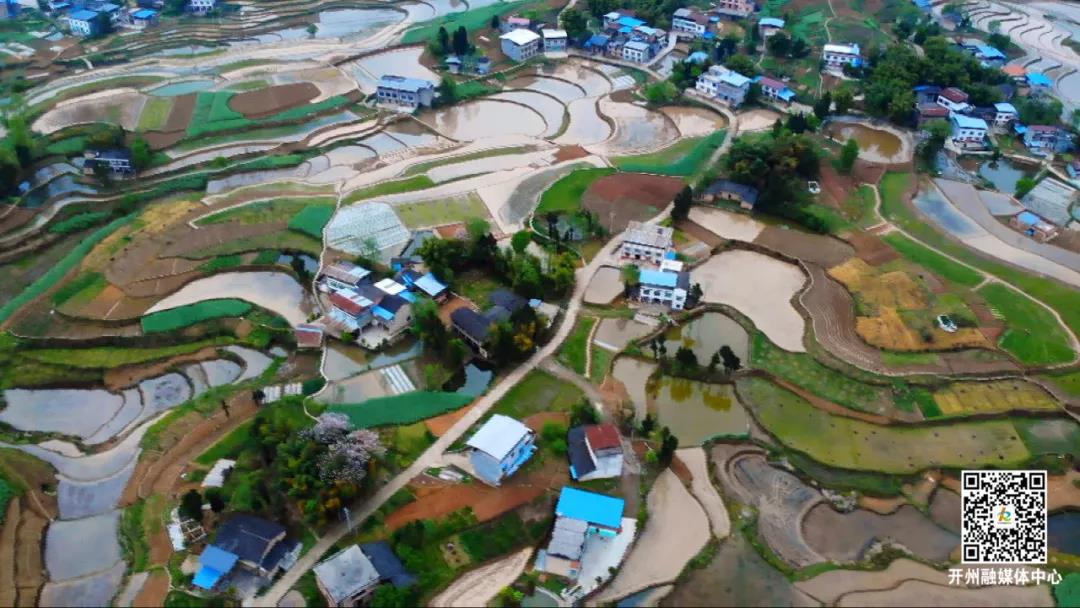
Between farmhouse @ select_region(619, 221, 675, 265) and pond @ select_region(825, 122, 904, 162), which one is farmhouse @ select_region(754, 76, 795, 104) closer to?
pond @ select_region(825, 122, 904, 162)

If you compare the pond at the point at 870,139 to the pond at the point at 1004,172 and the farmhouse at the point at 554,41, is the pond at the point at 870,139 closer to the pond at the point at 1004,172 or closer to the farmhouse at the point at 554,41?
the pond at the point at 1004,172

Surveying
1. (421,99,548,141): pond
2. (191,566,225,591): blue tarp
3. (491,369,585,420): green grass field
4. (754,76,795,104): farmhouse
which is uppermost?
(754,76,795,104): farmhouse

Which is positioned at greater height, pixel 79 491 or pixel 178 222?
pixel 178 222

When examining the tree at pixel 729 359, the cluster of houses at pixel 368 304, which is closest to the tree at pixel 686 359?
the tree at pixel 729 359

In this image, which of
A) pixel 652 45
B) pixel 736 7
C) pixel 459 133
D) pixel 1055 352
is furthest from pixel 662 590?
pixel 736 7

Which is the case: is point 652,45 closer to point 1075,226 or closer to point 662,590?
point 1075,226

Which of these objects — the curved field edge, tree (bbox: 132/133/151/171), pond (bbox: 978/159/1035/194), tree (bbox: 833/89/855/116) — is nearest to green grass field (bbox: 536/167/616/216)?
the curved field edge

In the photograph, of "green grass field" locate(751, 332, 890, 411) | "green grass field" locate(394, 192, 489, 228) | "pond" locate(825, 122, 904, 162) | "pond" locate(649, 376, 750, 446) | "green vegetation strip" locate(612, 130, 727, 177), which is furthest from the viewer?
"pond" locate(825, 122, 904, 162)
